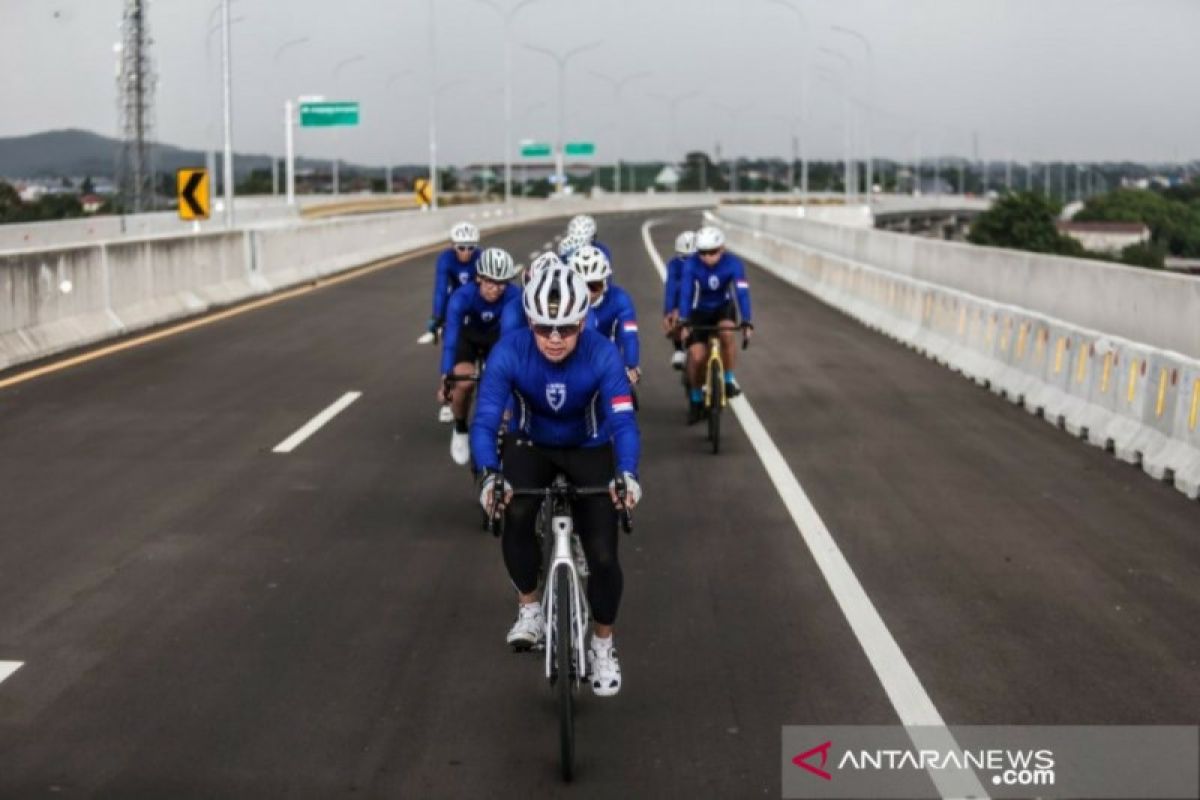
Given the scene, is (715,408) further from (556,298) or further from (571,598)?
(571,598)

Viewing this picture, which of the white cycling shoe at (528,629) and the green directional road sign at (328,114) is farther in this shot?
the green directional road sign at (328,114)

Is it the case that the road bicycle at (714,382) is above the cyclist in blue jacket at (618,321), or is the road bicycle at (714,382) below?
below

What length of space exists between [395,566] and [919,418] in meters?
7.26

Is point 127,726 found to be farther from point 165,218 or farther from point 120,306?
point 165,218

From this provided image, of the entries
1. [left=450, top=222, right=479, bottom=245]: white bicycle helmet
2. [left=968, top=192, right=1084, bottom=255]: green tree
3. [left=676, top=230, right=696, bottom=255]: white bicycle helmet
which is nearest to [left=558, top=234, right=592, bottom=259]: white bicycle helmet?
[left=450, top=222, right=479, bottom=245]: white bicycle helmet

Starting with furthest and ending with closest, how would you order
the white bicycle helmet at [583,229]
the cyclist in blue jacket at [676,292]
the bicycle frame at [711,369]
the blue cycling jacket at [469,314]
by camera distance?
the cyclist in blue jacket at [676,292] < the bicycle frame at [711,369] < the white bicycle helmet at [583,229] < the blue cycling jacket at [469,314]

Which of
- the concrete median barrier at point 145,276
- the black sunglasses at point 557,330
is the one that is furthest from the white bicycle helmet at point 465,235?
the concrete median barrier at point 145,276

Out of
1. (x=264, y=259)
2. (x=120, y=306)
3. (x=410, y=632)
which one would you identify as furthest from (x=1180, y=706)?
(x=264, y=259)

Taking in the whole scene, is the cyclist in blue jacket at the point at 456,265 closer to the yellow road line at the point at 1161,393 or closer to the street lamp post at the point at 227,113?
the yellow road line at the point at 1161,393

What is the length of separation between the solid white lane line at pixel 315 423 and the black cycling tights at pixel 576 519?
680 centimetres

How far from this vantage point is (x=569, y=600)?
20.5ft

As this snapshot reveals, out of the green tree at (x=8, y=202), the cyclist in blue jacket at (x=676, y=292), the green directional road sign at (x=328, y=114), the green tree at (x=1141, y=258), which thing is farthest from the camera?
the green tree at (x=1141, y=258)

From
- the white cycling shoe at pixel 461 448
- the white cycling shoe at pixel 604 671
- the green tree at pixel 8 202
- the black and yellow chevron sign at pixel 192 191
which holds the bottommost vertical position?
the white cycling shoe at pixel 604 671

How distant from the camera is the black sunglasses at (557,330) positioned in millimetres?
6491
